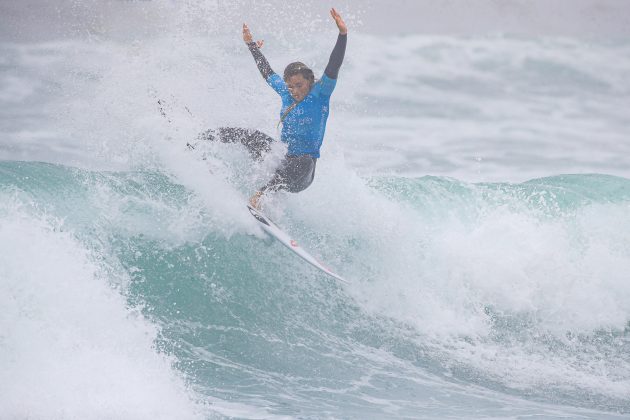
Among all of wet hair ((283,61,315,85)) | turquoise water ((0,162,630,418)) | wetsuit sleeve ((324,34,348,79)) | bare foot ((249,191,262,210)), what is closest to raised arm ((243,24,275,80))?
wet hair ((283,61,315,85))

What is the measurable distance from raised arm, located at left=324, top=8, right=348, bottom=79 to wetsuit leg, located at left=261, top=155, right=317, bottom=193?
2.61 ft

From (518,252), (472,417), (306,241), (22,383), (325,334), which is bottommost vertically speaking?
(22,383)

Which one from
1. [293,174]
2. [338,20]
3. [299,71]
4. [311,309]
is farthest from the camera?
[311,309]

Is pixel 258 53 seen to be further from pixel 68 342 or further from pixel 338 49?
pixel 68 342

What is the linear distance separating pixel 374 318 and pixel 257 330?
4.30 ft

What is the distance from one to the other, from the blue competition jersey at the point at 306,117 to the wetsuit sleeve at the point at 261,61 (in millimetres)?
53

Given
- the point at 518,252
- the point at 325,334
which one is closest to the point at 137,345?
the point at 325,334

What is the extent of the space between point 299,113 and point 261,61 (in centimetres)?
72

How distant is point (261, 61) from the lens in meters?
5.52

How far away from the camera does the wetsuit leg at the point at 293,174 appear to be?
5336 mm

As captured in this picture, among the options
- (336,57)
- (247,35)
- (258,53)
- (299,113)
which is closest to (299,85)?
(299,113)

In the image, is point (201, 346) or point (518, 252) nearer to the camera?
point (201, 346)

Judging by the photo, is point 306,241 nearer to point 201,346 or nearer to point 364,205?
point 364,205

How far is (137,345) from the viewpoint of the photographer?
4.39 metres
